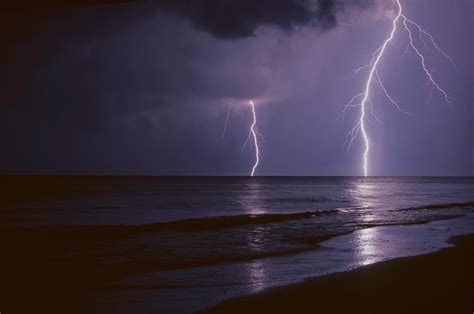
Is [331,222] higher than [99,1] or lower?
lower

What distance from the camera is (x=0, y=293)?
5.67 meters

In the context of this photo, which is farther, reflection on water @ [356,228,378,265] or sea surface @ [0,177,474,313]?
reflection on water @ [356,228,378,265]

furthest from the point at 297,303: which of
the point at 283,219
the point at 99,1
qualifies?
the point at 283,219

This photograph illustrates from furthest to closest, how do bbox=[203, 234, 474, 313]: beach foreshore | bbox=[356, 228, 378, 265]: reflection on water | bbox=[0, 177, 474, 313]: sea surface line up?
bbox=[356, 228, 378, 265]: reflection on water → bbox=[0, 177, 474, 313]: sea surface → bbox=[203, 234, 474, 313]: beach foreshore

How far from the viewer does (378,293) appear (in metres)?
5.18

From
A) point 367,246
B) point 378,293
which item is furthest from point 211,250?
point 378,293

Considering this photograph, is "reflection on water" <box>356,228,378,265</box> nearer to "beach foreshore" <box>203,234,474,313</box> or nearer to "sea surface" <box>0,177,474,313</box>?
"sea surface" <box>0,177,474,313</box>

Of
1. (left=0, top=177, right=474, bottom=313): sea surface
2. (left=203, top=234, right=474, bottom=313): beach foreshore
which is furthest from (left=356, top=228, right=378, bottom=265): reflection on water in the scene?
(left=203, top=234, right=474, bottom=313): beach foreshore

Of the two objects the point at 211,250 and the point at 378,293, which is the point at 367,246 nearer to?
the point at 211,250

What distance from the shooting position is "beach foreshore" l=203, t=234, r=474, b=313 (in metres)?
4.57

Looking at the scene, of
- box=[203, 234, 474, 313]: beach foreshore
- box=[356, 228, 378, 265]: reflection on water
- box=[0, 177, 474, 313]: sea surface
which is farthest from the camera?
box=[356, 228, 378, 265]: reflection on water

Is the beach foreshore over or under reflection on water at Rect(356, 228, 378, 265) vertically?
over

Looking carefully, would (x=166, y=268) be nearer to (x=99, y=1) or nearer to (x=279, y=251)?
(x=279, y=251)

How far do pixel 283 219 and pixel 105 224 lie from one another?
6.68 metres
